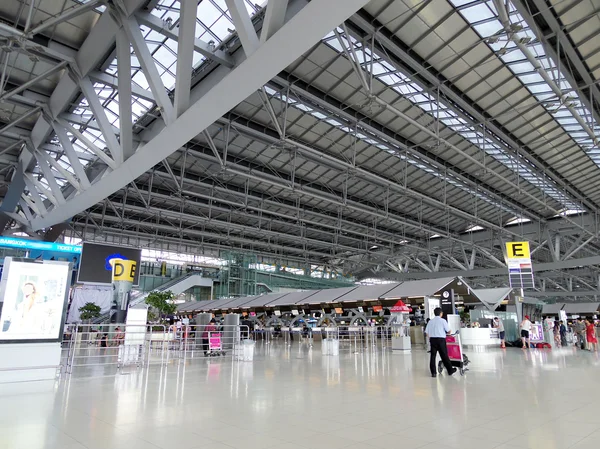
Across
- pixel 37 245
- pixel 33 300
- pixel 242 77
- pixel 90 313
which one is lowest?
pixel 90 313

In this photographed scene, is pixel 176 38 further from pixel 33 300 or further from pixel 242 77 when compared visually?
pixel 33 300

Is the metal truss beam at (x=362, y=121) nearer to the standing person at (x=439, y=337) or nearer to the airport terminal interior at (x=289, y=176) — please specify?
the airport terminal interior at (x=289, y=176)

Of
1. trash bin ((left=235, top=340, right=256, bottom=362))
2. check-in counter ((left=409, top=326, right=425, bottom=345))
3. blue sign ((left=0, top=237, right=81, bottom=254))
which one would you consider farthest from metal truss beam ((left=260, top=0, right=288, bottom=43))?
blue sign ((left=0, top=237, right=81, bottom=254))

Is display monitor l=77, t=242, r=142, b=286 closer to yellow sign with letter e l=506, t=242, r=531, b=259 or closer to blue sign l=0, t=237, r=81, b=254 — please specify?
blue sign l=0, t=237, r=81, b=254

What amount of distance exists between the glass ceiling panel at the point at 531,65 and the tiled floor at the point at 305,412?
10.8 meters

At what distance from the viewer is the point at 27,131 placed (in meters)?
19.5

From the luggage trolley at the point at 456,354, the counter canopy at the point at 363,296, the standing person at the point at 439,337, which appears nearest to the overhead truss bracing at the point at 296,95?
the counter canopy at the point at 363,296

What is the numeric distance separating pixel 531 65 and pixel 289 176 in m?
15.4

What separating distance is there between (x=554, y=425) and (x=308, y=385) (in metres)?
4.82

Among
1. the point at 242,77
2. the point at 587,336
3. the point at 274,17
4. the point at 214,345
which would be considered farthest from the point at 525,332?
the point at 274,17

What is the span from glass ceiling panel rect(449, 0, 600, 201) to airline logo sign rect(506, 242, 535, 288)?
6910 millimetres

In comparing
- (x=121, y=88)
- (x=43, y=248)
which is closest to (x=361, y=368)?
(x=121, y=88)

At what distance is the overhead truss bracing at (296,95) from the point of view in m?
10.9

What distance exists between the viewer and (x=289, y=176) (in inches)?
1092
